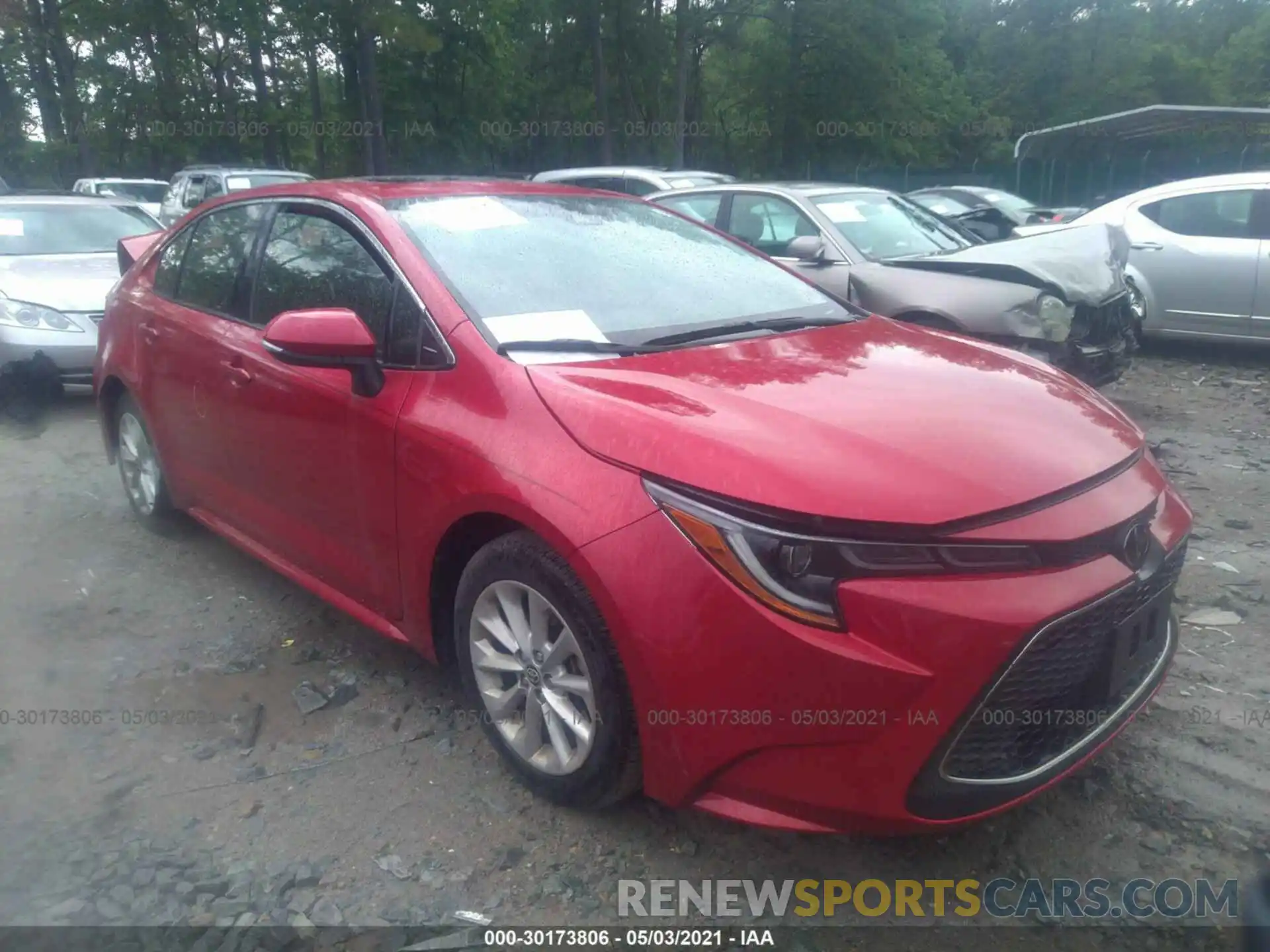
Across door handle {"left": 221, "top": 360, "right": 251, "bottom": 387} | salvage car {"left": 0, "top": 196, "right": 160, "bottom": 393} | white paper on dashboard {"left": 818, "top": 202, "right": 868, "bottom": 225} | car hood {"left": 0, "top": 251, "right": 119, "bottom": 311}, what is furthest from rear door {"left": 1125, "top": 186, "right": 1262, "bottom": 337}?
salvage car {"left": 0, "top": 196, "right": 160, "bottom": 393}

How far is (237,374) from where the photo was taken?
12.0 feet

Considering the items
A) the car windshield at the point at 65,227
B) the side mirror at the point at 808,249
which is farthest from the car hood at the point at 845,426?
the car windshield at the point at 65,227

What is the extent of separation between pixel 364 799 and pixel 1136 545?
2123mm

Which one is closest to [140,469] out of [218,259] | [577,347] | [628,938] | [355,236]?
[218,259]

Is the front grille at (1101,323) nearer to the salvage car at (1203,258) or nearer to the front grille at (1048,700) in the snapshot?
the salvage car at (1203,258)

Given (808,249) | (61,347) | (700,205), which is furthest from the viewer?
(700,205)

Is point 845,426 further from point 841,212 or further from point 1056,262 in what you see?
point 841,212

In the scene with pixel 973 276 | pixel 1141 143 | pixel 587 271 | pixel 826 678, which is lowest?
pixel 826 678

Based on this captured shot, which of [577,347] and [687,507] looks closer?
[687,507]

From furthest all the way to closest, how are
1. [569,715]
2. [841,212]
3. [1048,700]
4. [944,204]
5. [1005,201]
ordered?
[1005,201], [944,204], [841,212], [569,715], [1048,700]

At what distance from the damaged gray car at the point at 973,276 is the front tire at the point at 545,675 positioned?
350cm

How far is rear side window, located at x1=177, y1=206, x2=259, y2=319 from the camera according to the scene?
3.89 m

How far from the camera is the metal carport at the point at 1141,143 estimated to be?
1756 cm

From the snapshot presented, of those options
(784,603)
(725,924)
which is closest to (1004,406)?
(784,603)
